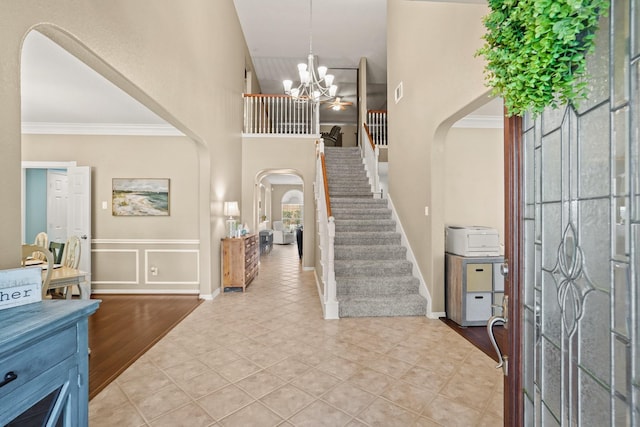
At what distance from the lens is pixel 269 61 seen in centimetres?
908

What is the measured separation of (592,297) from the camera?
104 cm

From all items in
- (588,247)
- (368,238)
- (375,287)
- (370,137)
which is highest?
(370,137)

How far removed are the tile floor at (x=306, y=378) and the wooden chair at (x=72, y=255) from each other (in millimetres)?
1544

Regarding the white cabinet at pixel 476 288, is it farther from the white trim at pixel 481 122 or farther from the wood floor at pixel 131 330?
the white trim at pixel 481 122

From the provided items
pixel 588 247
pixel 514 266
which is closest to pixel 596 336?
pixel 588 247

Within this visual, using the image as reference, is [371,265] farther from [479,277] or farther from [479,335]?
[479,335]

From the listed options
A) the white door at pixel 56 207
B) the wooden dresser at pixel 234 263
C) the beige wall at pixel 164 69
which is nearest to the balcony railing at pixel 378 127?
the beige wall at pixel 164 69

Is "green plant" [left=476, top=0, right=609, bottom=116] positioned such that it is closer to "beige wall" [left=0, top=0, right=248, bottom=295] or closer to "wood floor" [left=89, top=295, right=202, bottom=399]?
"beige wall" [left=0, top=0, right=248, bottom=295]

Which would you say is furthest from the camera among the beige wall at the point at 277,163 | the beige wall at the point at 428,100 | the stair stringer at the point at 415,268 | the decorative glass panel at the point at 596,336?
the beige wall at the point at 277,163

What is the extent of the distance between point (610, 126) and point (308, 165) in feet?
21.9

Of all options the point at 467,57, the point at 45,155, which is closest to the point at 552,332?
the point at 467,57

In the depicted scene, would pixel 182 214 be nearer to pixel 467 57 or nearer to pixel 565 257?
pixel 467 57

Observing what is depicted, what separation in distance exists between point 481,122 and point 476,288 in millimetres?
2831

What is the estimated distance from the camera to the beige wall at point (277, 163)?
290 inches
